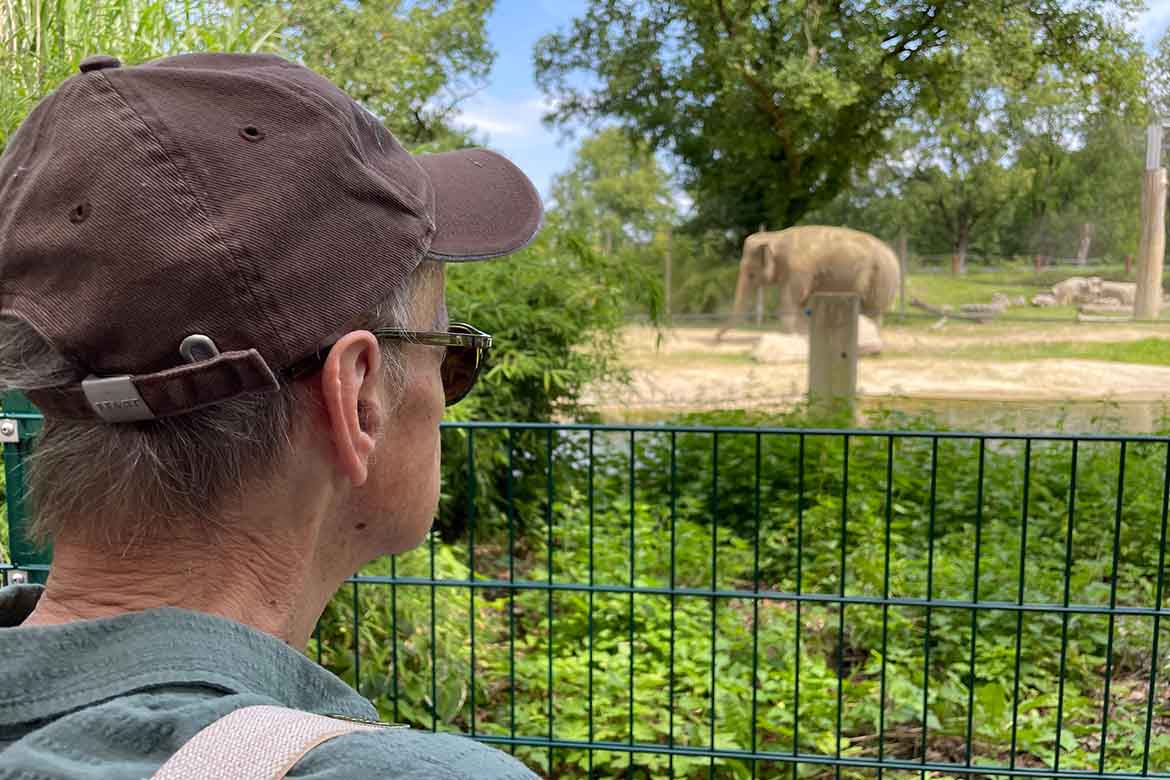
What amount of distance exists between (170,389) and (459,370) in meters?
0.36

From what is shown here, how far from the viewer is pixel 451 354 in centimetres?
A: 94

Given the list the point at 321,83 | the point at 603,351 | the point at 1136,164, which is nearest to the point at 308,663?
the point at 321,83

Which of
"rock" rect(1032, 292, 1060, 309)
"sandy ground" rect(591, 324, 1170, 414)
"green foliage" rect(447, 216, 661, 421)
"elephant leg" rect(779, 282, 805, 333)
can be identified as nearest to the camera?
"green foliage" rect(447, 216, 661, 421)

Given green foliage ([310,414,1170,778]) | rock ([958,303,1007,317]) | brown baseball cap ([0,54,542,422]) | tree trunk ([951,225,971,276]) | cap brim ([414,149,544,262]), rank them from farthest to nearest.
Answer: tree trunk ([951,225,971,276]), rock ([958,303,1007,317]), green foliage ([310,414,1170,778]), cap brim ([414,149,544,262]), brown baseball cap ([0,54,542,422])

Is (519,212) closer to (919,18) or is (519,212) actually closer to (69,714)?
(69,714)

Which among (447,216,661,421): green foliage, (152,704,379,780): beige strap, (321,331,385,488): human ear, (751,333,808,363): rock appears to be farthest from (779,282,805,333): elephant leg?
(152,704,379,780): beige strap

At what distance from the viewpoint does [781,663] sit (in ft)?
12.5

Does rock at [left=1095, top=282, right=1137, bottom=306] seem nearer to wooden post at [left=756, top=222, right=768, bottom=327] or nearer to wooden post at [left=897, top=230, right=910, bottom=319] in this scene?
wooden post at [left=897, top=230, right=910, bottom=319]

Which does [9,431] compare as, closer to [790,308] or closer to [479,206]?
[479,206]

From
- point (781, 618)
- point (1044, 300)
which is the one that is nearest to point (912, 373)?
point (1044, 300)

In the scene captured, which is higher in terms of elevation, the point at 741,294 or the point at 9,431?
the point at 741,294

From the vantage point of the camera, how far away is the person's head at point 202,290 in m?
0.63

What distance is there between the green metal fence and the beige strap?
6.03ft

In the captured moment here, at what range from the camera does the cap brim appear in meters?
0.81
